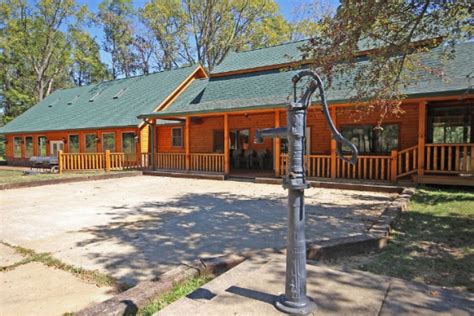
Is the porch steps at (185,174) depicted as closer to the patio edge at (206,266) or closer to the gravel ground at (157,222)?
the gravel ground at (157,222)

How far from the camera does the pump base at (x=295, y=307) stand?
213 centimetres

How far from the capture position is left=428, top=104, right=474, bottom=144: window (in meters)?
10.2

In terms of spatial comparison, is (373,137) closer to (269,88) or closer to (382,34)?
(269,88)

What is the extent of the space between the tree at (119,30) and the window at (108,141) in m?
20.7

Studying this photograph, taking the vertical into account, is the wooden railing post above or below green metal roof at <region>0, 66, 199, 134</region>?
below

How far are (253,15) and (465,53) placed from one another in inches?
890

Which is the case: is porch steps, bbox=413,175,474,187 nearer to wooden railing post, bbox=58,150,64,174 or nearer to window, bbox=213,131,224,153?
window, bbox=213,131,224,153

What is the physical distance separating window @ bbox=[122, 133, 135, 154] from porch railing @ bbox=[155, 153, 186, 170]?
352 centimetres

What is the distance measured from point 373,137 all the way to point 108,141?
50.4ft

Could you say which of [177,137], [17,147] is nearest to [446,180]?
[177,137]

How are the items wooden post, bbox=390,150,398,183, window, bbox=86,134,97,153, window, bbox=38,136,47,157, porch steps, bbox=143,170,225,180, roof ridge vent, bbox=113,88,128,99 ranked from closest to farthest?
wooden post, bbox=390,150,398,183 < porch steps, bbox=143,170,225,180 < window, bbox=86,134,97,153 < roof ridge vent, bbox=113,88,128,99 < window, bbox=38,136,47,157

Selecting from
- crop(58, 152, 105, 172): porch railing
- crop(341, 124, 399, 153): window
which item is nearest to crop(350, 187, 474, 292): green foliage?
crop(341, 124, 399, 153): window

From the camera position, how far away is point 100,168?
17000 mm

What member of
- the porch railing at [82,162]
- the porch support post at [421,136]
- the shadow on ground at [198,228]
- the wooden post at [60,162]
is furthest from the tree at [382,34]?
the wooden post at [60,162]
